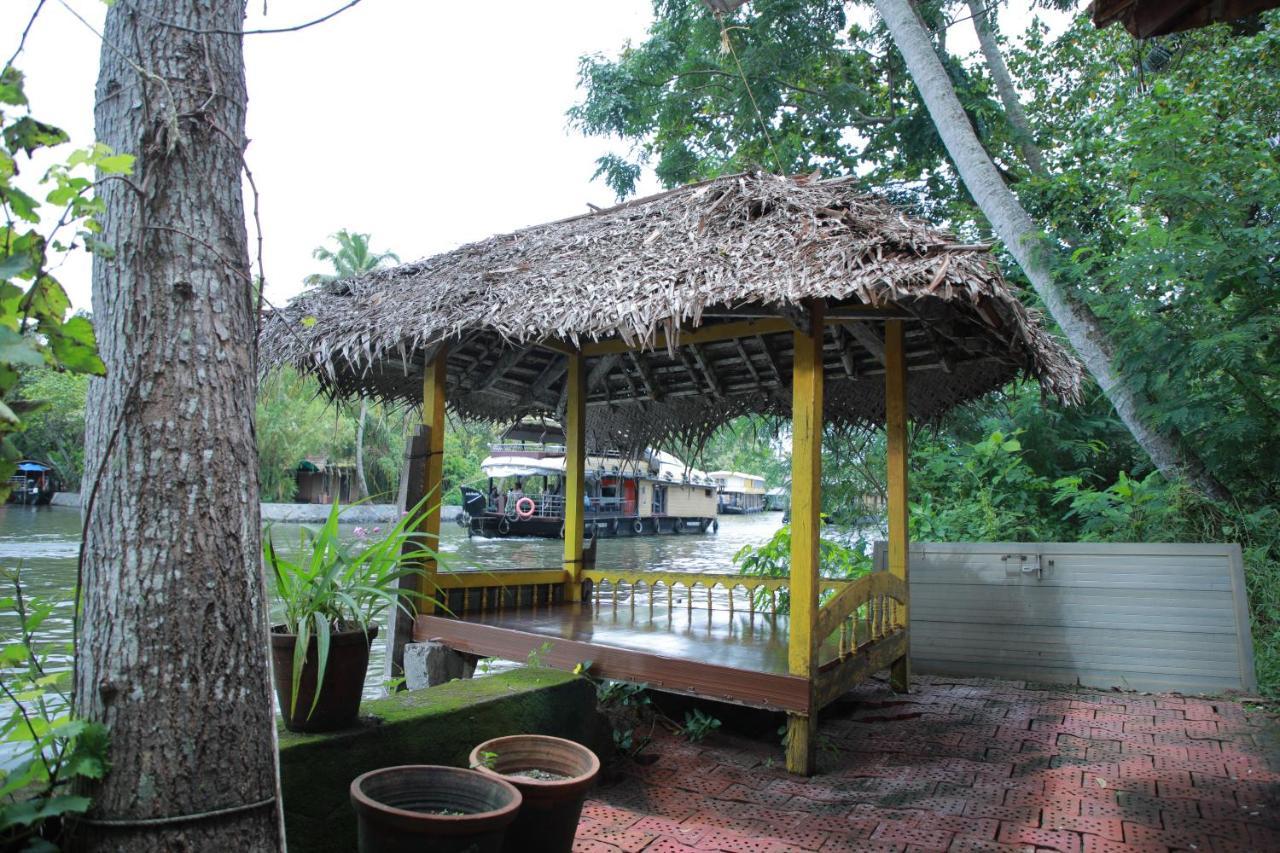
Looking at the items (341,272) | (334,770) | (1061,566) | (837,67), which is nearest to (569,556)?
(1061,566)

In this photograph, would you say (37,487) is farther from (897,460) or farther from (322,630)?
(322,630)

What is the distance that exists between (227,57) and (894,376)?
3860mm

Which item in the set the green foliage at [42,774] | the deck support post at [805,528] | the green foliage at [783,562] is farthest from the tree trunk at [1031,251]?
the green foliage at [42,774]

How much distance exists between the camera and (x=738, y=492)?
195ft

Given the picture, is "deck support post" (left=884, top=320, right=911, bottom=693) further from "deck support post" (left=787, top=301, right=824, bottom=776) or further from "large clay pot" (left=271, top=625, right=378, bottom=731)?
"large clay pot" (left=271, top=625, right=378, bottom=731)

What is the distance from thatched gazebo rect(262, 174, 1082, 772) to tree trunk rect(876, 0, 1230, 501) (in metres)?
1.82

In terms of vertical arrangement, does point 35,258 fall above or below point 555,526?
above

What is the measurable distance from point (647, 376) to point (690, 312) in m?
2.50

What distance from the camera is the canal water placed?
9.36 metres

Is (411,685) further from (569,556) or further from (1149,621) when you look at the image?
(1149,621)

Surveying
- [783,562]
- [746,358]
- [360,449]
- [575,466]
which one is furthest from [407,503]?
[360,449]

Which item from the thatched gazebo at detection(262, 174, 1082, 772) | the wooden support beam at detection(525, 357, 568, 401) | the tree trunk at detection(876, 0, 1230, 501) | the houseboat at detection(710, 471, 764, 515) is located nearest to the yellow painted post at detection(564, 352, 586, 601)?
the thatched gazebo at detection(262, 174, 1082, 772)

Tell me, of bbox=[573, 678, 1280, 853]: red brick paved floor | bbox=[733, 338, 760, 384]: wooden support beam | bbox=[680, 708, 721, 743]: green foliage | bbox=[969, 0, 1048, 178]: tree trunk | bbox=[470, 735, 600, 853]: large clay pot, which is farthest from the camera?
bbox=[969, 0, 1048, 178]: tree trunk

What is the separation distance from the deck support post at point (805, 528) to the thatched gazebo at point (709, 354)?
1 centimetres
